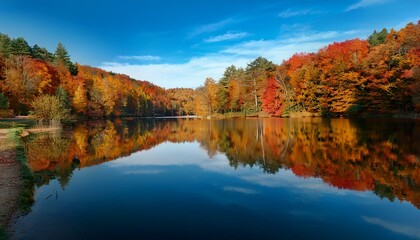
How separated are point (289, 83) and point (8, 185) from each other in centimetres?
6282

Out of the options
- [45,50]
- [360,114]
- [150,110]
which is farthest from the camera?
[150,110]

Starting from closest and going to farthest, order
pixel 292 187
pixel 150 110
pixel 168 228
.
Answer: pixel 168 228, pixel 292 187, pixel 150 110

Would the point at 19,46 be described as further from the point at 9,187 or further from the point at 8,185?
the point at 9,187

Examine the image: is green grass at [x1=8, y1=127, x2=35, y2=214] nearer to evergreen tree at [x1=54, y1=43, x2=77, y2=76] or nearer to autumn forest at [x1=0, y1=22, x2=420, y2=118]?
autumn forest at [x1=0, y1=22, x2=420, y2=118]

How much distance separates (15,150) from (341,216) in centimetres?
1838

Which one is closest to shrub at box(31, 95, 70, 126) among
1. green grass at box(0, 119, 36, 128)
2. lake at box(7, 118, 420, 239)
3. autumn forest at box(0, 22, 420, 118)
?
green grass at box(0, 119, 36, 128)

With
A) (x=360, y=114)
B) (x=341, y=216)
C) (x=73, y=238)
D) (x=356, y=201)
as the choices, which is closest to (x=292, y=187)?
(x=356, y=201)

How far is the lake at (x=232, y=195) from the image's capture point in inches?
289

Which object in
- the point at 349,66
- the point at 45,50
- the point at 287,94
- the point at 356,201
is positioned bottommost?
the point at 356,201

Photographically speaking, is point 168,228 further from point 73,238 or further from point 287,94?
point 287,94

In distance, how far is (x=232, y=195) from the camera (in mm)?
10398

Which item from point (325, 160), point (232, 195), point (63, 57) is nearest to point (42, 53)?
point (63, 57)

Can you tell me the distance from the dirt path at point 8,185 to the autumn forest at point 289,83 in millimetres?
36741

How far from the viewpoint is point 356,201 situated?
945cm
